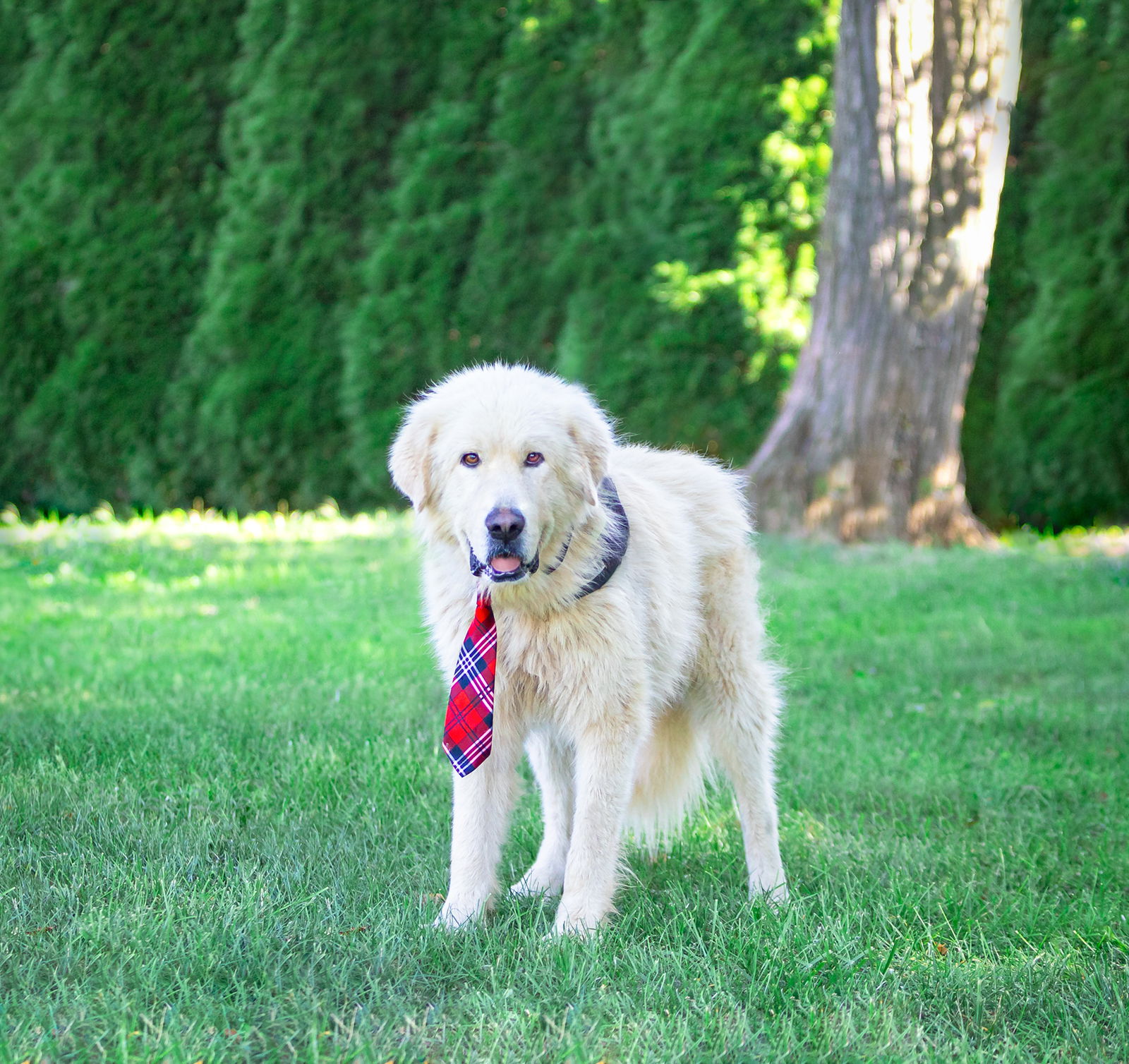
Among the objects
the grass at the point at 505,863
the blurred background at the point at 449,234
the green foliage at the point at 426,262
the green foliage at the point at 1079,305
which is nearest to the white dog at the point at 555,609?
the grass at the point at 505,863

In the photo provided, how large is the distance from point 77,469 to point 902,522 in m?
7.37

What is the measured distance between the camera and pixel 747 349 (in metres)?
9.62

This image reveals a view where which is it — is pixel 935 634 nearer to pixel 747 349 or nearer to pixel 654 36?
pixel 747 349

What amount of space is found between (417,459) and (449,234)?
26.1 ft

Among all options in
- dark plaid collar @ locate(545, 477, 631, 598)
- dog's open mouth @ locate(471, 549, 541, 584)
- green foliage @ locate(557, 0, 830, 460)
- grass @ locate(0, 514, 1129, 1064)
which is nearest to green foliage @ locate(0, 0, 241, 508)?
green foliage @ locate(557, 0, 830, 460)

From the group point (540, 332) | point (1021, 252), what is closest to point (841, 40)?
point (1021, 252)

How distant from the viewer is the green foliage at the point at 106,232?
10.8 meters

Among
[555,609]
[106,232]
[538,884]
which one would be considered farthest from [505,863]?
[106,232]

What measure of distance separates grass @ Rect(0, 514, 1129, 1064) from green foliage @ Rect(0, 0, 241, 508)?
4.99 metres

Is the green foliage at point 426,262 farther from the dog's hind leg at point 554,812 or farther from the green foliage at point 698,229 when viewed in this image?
the dog's hind leg at point 554,812

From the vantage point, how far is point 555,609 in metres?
2.90

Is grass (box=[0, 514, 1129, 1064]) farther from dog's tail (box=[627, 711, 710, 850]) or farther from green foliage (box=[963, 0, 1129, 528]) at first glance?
green foliage (box=[963, 0, 1129, 528])

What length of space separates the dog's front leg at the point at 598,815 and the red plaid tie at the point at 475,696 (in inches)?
9.5

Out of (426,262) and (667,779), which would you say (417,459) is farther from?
(426,262)
